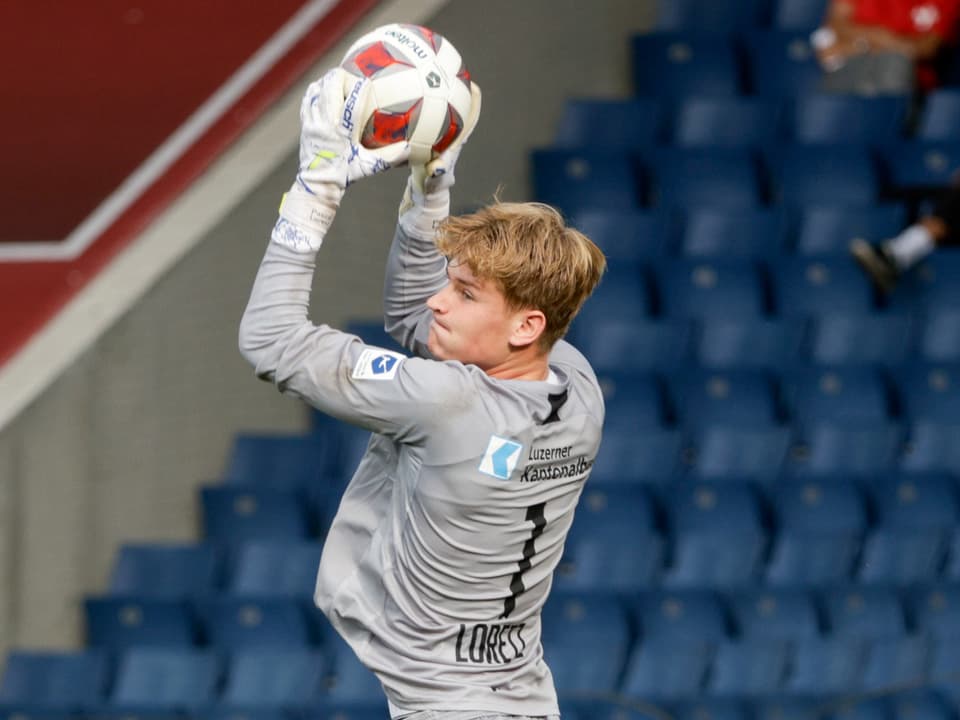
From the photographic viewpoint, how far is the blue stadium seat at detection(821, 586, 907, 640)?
5.33 meters

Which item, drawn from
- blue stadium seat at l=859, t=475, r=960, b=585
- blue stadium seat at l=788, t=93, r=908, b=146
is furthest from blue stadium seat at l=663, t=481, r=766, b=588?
blue stadium seat at l=788, t=93, r=908, b=146

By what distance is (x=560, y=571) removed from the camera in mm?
5398

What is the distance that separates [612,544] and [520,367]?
9.55ft

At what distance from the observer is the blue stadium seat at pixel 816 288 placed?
6062mm

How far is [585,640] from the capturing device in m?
5.12

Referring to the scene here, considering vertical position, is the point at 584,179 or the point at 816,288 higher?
the point at 584,179

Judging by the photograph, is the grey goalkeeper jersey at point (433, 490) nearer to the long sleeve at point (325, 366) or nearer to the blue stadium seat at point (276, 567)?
the long sleeve at point (325, 366)

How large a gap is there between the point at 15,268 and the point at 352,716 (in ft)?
6.07

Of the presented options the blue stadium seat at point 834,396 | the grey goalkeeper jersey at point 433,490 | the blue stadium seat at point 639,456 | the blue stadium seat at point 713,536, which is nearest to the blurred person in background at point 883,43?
the blue stadium seat at point 834,396

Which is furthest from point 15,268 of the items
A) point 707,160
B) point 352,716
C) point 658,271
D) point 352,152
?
point 352,152

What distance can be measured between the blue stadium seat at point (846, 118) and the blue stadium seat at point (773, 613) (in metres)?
2.16

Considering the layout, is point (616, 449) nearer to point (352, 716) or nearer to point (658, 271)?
point (658, 271)

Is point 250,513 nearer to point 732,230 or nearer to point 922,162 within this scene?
point 732,230

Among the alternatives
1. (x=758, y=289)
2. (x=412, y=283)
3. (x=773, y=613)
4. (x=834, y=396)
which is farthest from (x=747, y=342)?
(x=412, y=283)
